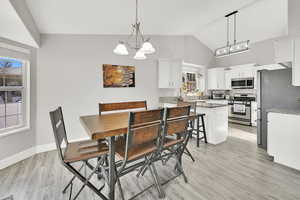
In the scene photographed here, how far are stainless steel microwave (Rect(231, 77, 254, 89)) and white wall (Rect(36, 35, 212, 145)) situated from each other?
3.56 meters

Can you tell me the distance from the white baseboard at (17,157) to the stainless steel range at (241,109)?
19.0ft

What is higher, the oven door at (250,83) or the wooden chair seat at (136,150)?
the oven door at (250,83)

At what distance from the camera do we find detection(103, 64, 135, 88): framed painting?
342cm

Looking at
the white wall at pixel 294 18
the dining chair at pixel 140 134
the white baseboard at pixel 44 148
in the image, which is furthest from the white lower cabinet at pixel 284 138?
the white baseboard at pixel 44 148

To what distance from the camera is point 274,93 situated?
2.64 meters

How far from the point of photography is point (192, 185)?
1809 millimetres

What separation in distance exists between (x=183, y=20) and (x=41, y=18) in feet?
9.41

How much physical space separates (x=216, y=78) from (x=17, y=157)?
6.14 metres

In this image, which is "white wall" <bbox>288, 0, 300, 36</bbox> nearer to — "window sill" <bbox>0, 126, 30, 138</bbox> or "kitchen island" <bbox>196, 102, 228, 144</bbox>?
"kitchen island" <bbox>196, 102, 228, 144</bbox>

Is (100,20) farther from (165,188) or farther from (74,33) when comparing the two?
(165,188)

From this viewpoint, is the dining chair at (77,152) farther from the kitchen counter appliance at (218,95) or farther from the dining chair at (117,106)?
the kitchen counter appliance at (218,95)

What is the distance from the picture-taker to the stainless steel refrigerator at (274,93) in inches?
96.6

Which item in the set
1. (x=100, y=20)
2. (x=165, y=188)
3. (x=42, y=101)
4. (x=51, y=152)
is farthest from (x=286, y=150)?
(x=42, y=101)

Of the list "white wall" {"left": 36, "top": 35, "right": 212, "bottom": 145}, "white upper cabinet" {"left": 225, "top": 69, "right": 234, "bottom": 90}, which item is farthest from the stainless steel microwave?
"white wall" {"left": 36, "top": 35, "right": 212, "bottom": 145}
